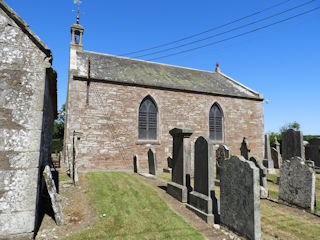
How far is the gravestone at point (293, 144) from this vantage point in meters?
12.0

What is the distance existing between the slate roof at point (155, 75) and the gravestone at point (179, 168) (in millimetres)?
8285

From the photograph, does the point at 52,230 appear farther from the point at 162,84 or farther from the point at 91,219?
Result: the point at 162,84

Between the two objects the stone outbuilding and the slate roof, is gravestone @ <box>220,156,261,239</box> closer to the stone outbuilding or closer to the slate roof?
the stone outbuilding

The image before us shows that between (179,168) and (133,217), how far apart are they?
260 centimetres

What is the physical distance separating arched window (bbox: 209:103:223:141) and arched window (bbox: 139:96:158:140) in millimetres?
5130

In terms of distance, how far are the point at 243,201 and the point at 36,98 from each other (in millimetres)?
5321

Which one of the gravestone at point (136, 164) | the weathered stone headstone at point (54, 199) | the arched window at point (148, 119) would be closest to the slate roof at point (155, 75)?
the arched window at point (148, 119)

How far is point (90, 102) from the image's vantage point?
13.8 m

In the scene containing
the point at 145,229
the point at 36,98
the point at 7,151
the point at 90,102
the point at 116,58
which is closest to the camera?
the point at 7,151

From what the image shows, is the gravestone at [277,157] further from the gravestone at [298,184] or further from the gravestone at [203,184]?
the gravestone at [203,184]

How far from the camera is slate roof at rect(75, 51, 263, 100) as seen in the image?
15315mm

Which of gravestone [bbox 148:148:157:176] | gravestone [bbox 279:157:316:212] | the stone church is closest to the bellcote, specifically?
the stone church

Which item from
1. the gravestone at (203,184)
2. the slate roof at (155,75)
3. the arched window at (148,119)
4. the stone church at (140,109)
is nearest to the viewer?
the gravestone at (203,184)

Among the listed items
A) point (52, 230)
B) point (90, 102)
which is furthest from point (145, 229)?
point (90, 102)
